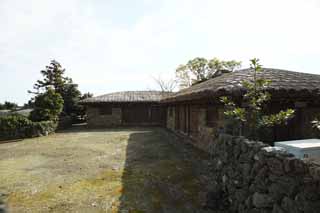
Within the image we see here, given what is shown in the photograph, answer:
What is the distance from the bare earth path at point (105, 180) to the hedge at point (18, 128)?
486cm

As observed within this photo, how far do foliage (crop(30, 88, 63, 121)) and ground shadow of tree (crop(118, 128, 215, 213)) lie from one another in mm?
10248

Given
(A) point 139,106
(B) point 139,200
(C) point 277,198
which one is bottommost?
(B) point 139,200

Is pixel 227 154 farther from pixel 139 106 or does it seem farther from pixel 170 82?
pixel 170 82

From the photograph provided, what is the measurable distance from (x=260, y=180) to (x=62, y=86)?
2766 cm

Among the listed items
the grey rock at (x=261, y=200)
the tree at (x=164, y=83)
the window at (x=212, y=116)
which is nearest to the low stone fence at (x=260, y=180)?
the grey rock at (x=261, y=200)

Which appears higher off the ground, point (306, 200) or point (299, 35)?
point (299, 35)

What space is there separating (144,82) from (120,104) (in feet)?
73.0

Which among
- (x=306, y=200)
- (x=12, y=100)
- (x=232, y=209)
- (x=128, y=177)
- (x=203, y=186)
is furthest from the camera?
(x=12, y=100)

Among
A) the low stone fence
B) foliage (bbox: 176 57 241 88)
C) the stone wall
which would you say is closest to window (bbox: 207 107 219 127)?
the low stone fence

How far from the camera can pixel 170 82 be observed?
126ft

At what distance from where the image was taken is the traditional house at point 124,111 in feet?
62.1

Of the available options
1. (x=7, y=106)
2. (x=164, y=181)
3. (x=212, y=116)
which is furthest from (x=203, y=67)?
(x=7, y=106)

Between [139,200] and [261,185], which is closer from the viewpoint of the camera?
[261,185]

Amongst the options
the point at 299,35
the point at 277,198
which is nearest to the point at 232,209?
the point at 277,198
